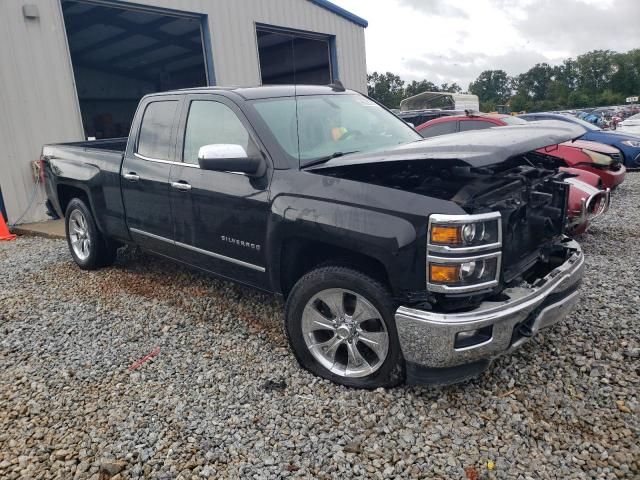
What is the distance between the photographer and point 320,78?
16.8 metres

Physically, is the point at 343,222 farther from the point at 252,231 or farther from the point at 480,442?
the point at 480,442

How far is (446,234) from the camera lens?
2.56 metres

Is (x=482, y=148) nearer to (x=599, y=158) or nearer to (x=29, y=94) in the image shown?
(x=599, y=158)

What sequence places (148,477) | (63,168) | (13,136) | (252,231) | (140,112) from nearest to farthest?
1. (148,477)
2. (252,231)
3. (140,112)
4. (63,168)
5. (13,136)

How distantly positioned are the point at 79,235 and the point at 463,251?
4731 millimetres

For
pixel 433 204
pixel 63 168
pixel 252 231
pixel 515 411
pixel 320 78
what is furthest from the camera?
pixel 320 78

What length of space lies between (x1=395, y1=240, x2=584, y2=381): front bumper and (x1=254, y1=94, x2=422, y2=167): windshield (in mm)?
1335

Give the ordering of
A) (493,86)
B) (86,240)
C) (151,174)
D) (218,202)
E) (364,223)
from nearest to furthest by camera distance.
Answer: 1. (364,223)
2. (218,202)
3. (151,174)
4. (86,240)
5. (493,86)

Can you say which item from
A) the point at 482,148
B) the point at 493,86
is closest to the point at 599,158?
the point at 482,148

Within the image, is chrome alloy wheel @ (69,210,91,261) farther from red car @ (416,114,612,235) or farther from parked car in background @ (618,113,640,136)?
parked car in background @ (618,113,640,136)

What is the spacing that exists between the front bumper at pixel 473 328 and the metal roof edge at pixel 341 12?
1087cm

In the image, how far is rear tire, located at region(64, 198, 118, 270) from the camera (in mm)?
5418

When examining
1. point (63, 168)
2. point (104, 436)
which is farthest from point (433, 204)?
point (63, 168)

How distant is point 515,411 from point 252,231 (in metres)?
1.97
